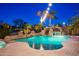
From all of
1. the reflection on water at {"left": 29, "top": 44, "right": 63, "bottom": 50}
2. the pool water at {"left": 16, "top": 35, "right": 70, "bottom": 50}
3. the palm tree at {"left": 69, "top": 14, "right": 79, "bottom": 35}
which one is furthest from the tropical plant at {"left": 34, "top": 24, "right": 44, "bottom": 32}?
the palm tree at {"left": 69, "top": 14, "right": 79, "bottom": 35}

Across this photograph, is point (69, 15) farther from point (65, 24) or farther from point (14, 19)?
point (14, 19)

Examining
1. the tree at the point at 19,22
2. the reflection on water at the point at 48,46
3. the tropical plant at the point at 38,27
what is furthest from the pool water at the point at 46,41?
the tree at the point at 19,22

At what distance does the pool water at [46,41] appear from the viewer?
2.24m

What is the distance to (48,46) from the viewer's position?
223 centimetres

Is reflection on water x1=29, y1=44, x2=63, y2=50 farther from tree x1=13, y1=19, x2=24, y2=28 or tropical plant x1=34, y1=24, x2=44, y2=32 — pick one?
tree x1=13, y1=19, x2=24, y2=28

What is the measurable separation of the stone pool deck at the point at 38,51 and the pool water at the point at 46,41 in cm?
5

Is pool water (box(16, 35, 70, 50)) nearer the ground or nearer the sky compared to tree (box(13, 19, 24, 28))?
nearer the ground

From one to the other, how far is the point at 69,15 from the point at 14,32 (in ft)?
2.52

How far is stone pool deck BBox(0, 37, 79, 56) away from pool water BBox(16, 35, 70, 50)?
48mm

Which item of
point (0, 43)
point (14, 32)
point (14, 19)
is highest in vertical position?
point (14, 19)

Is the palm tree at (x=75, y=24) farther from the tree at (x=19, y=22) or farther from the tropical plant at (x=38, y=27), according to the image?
the tree at (x=19, y=22)

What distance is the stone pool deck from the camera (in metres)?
2.22

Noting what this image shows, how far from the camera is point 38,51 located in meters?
2.23

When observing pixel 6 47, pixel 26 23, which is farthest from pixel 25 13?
pixel 6 47
